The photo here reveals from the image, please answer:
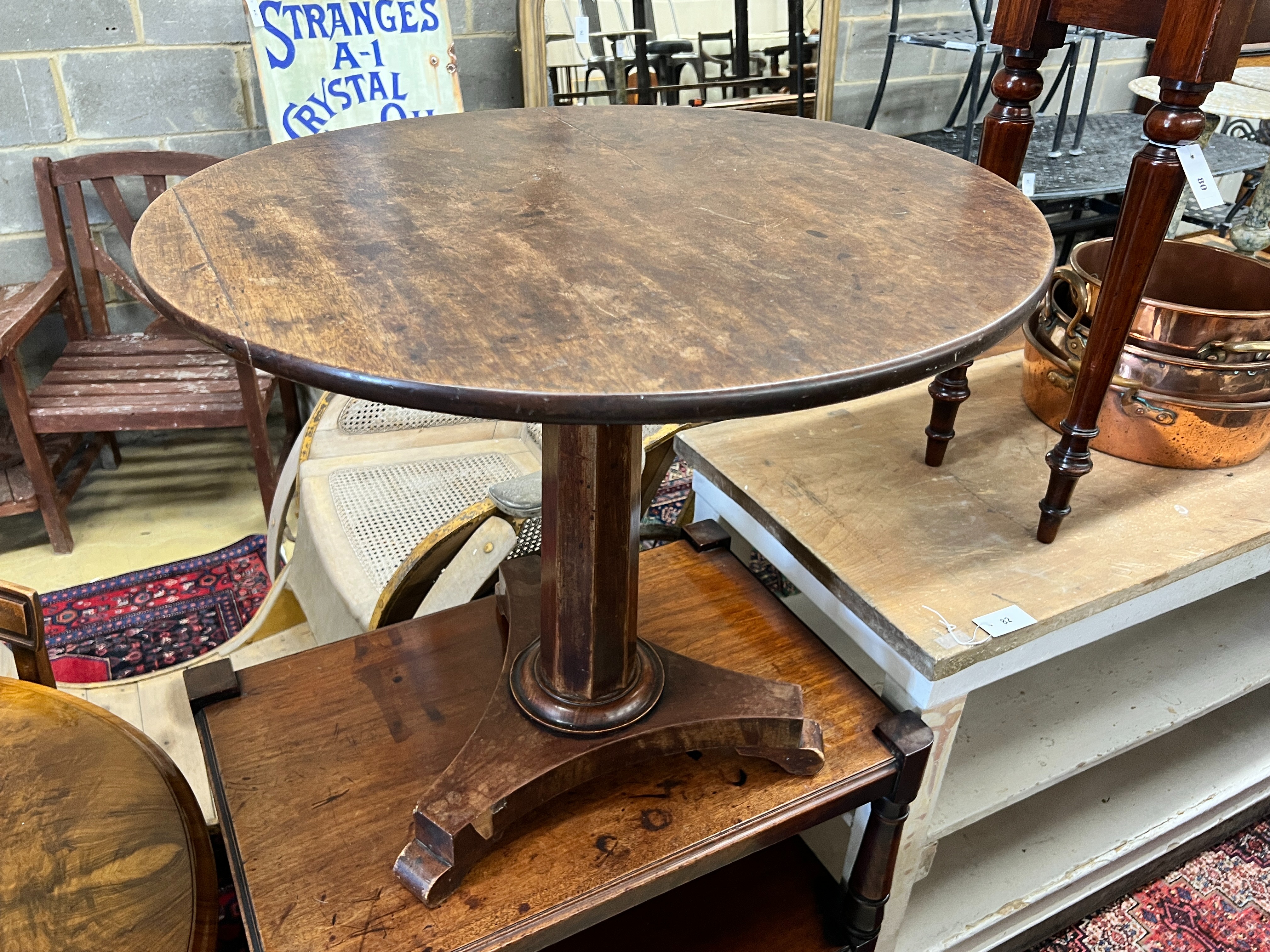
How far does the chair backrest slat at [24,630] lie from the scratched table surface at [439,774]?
0.26 metres

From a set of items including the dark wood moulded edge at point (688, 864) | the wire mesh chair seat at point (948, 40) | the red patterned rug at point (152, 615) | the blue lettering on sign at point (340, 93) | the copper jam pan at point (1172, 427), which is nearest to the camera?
the dark wood moulded edge at point (688, 864)

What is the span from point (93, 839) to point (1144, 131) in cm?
129

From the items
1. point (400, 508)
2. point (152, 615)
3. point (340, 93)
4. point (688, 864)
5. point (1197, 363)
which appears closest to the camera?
point (688, 864)

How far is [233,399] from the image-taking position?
2.29m

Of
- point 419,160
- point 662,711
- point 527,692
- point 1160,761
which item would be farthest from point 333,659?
point 1160,761

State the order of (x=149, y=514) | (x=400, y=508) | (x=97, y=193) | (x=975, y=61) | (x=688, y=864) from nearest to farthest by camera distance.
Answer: (x=688, y=864) → (x=400, y=508) → (x=97, y=193) → (x=149, y=514) → (x=975, y=61)

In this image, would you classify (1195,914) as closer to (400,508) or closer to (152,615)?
(400,508)

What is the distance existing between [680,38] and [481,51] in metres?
0.54

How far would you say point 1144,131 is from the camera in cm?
97

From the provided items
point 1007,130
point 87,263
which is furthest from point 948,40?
point 87,263

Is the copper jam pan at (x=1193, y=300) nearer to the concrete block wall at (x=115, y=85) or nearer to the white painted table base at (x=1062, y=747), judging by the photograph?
the white painted table base at (x=1062, y=747)

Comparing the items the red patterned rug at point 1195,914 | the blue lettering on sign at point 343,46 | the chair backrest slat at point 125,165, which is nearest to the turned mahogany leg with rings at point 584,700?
the red patterned rug at point 1195,914

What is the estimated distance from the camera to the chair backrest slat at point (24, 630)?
1.11m

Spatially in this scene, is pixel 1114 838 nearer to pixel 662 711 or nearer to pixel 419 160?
pixel 662 711
